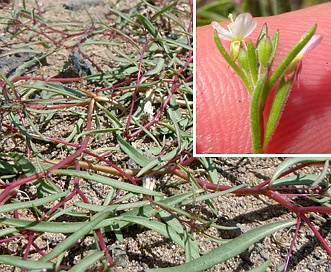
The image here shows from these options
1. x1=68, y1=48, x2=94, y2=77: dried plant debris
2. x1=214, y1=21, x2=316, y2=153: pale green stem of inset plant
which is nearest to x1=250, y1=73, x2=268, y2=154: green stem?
x1=214, y1=21, x2=316, y2=153: pale green stem of inset plant

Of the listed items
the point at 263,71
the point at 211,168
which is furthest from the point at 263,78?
the point at 211,168

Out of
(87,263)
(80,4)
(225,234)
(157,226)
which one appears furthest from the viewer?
(80,4)

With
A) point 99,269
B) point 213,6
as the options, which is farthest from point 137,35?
point 99,269

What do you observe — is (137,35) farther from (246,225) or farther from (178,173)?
(246,225)

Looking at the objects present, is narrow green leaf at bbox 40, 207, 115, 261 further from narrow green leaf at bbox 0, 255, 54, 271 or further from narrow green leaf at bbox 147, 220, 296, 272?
narrow green leaf at bbox 147, 220, 296, 272

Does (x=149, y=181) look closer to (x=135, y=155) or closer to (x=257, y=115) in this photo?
(x=135, y=155)
